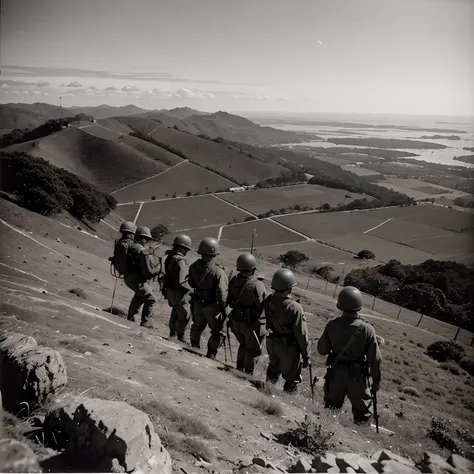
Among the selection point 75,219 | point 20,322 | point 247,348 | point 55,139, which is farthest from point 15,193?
point 55,139

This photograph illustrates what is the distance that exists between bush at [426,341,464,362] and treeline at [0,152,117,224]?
27755 millimetres

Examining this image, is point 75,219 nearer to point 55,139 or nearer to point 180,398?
point 180,398

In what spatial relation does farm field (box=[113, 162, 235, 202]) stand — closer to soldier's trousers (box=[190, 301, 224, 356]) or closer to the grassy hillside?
the grassy hillside

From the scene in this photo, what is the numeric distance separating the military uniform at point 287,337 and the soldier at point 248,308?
60 centimetres

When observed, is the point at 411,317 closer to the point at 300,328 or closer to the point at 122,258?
the point at 122,258

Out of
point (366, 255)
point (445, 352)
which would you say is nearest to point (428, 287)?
point (366, 255)

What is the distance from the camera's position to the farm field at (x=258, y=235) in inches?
2195

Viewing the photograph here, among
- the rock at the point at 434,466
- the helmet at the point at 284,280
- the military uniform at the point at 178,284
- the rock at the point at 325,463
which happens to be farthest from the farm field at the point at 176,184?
the rock at the point at 434,466

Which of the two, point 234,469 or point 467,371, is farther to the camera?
point 467,371

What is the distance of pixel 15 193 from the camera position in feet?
106

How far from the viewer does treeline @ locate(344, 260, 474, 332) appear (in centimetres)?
3809

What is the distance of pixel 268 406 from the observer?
694 cm

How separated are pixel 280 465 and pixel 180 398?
6.52 ft

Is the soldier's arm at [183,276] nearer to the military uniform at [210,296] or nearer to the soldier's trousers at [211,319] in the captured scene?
the military uniform at [210,296]
